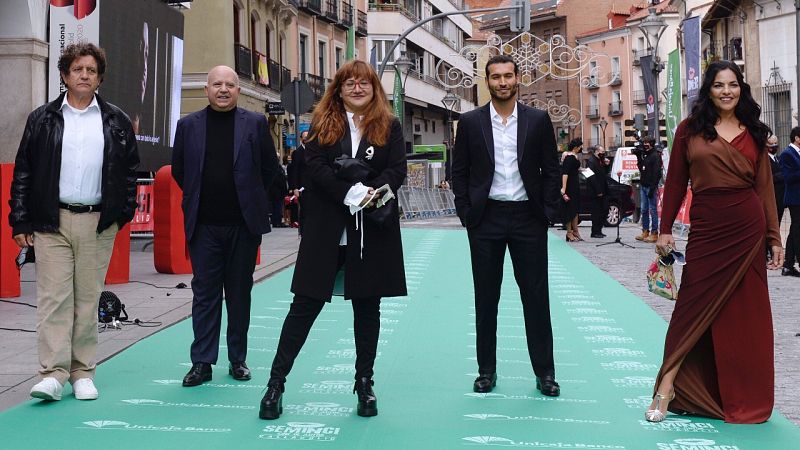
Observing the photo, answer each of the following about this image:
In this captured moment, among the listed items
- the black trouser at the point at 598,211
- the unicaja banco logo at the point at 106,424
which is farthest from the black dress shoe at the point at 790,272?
the unicaja banco logo at the point at 106,424

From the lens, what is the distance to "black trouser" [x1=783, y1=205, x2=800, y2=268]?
1485 cm

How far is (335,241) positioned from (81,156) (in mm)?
1683

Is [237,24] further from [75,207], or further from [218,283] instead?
[75,207]

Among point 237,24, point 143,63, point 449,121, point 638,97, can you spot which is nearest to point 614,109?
point 638,97

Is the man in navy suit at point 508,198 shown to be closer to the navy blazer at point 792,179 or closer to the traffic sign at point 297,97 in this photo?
the navy blazer at point 792,179

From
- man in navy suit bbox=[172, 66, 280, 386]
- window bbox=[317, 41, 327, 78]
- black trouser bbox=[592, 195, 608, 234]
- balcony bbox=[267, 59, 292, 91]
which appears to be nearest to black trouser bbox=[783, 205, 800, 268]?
black trouser bbox=[592, 195, 608, 234]

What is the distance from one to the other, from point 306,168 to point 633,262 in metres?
12.3

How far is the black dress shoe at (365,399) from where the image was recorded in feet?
20.7

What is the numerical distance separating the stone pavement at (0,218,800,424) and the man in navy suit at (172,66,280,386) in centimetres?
115

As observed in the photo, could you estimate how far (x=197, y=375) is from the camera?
7.24 metres

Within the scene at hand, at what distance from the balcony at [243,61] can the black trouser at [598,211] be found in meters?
14.4

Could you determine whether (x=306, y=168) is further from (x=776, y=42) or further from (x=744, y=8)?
(x=744, y=8)

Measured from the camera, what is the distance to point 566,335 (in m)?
9.66

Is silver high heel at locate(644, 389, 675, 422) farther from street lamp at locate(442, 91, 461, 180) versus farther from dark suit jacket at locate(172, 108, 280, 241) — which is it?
street lamp at locate(442, 91, 461, 180)
